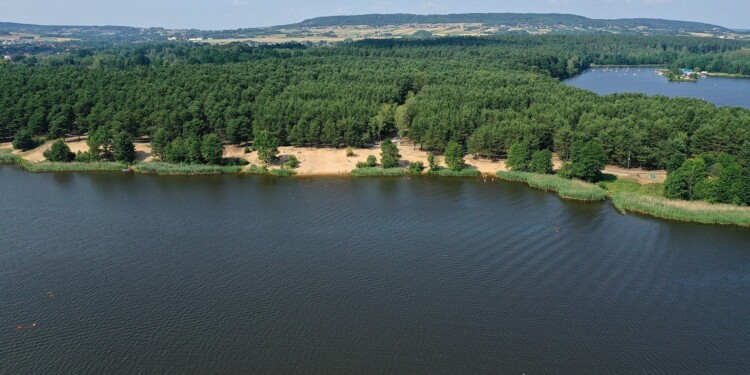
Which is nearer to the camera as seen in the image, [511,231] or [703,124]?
[511,231]

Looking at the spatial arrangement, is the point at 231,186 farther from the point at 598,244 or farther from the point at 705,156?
the point at 705,156

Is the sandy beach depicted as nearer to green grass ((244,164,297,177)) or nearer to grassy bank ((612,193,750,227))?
green grass ((244,164,297,177))

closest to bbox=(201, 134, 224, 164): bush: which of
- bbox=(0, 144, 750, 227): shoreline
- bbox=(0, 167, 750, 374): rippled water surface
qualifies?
bbox=(0, 144, 750, 227): shoreline

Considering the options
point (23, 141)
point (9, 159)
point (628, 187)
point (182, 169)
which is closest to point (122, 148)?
point (182, 169)

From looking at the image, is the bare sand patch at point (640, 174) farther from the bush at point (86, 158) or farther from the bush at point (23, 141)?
the bush at point (23, 141)

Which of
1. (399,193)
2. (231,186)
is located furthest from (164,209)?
(399,193)

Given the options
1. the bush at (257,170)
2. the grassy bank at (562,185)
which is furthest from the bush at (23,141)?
the grassy bank at (562,185)
